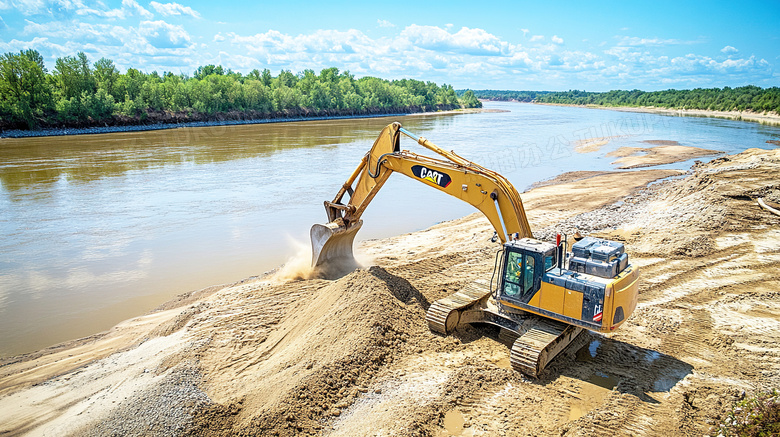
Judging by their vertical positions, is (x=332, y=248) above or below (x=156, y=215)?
above

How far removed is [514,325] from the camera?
8008 millimetres

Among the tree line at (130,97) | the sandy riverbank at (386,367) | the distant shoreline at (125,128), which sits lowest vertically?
the sandy riverbank at (386,367)

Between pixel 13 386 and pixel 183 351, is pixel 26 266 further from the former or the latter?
pixel 183 351

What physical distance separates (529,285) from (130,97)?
64.3 meters

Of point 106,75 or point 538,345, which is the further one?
point 106,75

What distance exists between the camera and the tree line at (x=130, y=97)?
4962 cm

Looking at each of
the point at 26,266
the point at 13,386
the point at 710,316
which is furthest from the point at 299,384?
the point at 26,266

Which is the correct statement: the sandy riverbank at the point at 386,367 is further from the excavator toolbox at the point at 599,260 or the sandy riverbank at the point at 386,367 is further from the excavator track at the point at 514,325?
the excavator toolbox at the point at 599,260

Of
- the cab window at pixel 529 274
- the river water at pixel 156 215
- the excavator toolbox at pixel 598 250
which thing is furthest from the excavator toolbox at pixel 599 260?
the river water at pixel 156 215

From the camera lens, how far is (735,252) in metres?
12.6

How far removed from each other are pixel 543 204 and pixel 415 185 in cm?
721

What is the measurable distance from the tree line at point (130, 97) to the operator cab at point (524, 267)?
54825 millimetres

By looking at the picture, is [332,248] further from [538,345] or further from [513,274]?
[538,345]

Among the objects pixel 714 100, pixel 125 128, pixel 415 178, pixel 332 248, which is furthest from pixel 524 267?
pixel 714 100
